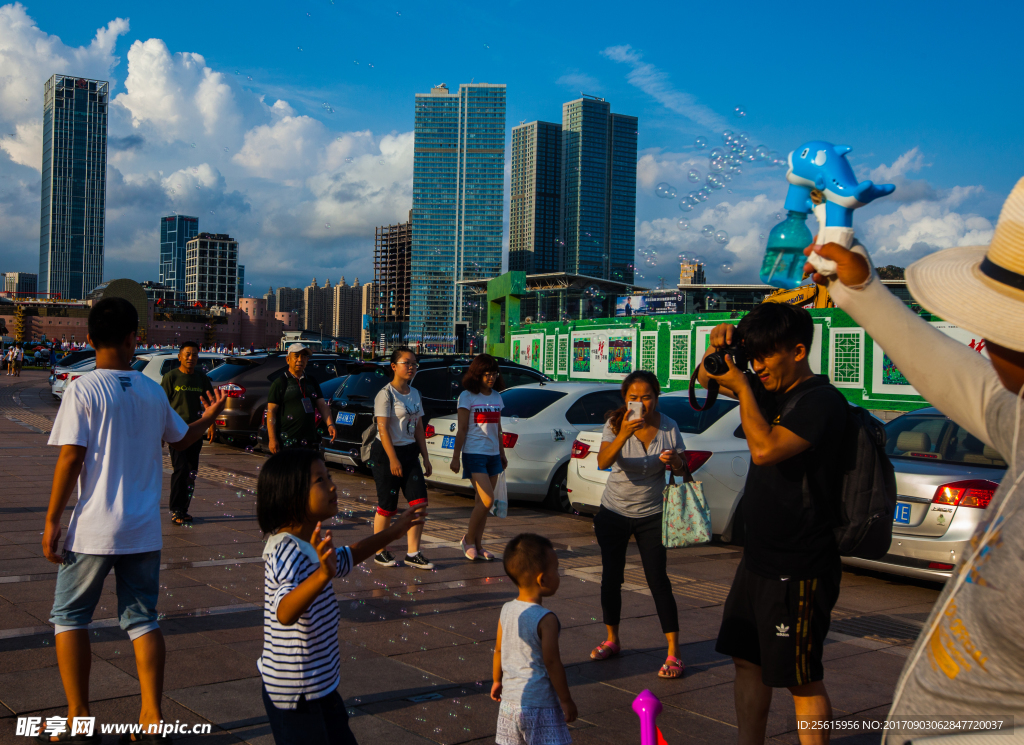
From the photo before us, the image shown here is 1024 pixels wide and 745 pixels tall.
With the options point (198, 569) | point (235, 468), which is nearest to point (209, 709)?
point (198, 569)

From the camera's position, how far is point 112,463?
3.49 m

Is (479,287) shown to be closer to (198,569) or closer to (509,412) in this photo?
(509,412)

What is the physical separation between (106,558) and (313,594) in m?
1.48

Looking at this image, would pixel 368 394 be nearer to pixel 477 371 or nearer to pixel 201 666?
pixel 477 371

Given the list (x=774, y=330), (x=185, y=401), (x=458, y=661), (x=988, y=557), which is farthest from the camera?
(x=185, y=401)

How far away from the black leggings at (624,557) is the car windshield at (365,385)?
7141 mm

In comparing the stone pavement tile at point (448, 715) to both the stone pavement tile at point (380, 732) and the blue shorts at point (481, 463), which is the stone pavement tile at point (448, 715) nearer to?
the stone pavement tile at point (380, 732)

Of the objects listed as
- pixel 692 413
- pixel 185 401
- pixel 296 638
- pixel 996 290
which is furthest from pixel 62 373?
pixel 996 290

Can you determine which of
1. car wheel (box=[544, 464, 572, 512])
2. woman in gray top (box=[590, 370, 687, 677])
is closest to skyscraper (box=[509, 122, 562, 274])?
car wheel (box=[544, 464, 572, 512])

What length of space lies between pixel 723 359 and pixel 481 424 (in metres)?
4.62

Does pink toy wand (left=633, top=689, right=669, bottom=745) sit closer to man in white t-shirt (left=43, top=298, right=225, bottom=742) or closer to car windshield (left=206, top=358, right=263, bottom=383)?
man in white t-shirt (left=43, top=298, right=225, bottom=742)

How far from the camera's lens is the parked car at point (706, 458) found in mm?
7711

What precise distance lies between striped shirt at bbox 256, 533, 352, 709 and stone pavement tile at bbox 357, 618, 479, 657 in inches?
85.2

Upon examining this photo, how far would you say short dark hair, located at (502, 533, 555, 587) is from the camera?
2916 mm
